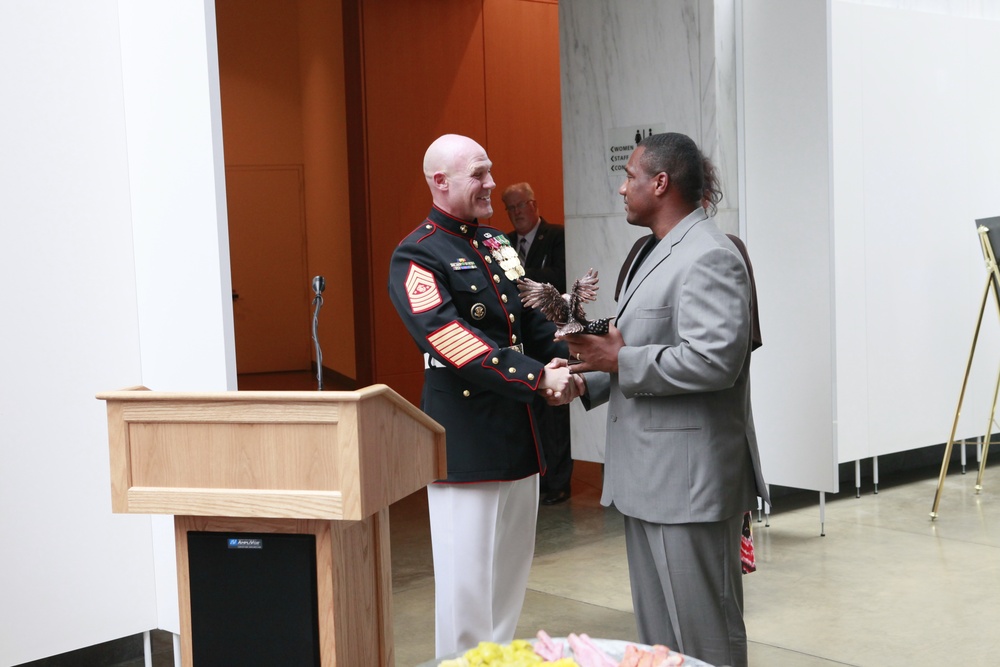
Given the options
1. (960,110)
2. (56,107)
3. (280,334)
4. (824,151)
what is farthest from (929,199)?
(280,334)

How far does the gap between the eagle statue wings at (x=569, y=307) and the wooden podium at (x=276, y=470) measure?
0.69 m

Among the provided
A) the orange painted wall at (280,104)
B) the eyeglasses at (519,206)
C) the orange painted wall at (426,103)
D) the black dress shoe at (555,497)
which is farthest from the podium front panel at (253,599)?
the orange painted wall at (280,104)

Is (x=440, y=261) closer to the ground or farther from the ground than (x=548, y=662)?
farther from the ground

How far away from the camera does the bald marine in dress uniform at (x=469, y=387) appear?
2984 mm

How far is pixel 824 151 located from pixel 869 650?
2427 mm

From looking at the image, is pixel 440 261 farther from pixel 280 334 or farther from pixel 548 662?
pixel 280 334

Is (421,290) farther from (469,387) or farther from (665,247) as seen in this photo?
(665,247)

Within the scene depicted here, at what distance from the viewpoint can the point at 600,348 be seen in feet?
9.27

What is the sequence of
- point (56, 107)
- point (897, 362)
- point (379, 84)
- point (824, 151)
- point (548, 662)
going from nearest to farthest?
point (548, 662)
point (56, 107)
point (824, 151)
point (897, 362)
point (379, 84)

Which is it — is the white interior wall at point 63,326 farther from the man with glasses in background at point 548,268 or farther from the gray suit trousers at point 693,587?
the man with glasses in background at point 548,268

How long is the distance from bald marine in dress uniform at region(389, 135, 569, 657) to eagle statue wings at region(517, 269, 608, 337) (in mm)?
208

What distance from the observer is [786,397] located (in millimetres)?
5367

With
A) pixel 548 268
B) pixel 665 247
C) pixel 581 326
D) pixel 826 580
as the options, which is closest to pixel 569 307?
pixel 581 326

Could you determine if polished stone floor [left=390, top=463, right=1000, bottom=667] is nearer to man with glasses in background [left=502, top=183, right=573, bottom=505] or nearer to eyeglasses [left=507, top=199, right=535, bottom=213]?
man with glasses in background [left=502, top=183, right=573, bottom=505]
